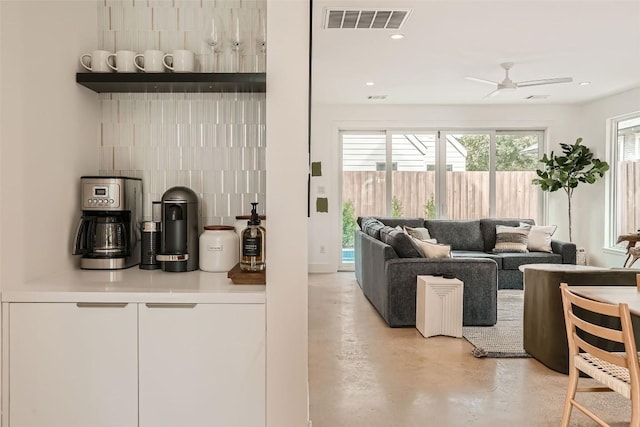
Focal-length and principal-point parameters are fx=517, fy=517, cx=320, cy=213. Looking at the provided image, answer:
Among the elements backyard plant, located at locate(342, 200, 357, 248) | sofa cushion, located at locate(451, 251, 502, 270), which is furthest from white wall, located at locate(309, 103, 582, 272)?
sofa cushion, located at locate(451, 251, 502, 270)

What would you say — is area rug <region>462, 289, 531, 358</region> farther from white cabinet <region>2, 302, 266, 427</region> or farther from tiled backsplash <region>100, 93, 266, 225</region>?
white cabinet <region>2, 302, 266, 427</region>

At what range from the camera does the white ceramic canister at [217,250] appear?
2234 millimetres

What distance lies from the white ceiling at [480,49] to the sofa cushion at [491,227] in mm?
1831

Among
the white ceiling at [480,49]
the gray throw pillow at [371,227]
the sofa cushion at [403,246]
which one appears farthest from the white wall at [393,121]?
the sofa cushion at [403,246]

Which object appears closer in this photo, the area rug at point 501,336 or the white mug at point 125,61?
the white mug at point 125,61

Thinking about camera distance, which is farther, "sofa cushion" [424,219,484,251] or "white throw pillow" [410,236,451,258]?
"sofa cushion" [424,219,484,251]

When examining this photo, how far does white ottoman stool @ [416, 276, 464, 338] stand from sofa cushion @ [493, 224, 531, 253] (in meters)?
3.05

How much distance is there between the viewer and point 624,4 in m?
3.94

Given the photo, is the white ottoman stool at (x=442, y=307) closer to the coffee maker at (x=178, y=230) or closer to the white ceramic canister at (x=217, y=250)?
the white ceramic canister at (x=217, y=250)

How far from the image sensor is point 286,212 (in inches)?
71.0

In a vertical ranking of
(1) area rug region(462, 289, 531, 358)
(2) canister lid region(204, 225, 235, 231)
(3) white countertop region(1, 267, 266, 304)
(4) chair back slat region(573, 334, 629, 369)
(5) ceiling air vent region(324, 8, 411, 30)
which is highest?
(5) ceiling air vent region(324, 8, 411, 30)

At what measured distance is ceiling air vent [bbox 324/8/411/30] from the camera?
397cm

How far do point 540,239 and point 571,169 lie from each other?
1335mm

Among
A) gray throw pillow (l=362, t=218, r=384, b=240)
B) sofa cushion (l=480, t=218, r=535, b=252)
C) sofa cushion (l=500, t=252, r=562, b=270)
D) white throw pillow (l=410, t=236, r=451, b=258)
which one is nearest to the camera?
white throw pillow (l=410, t=236, r=451, b=258)
